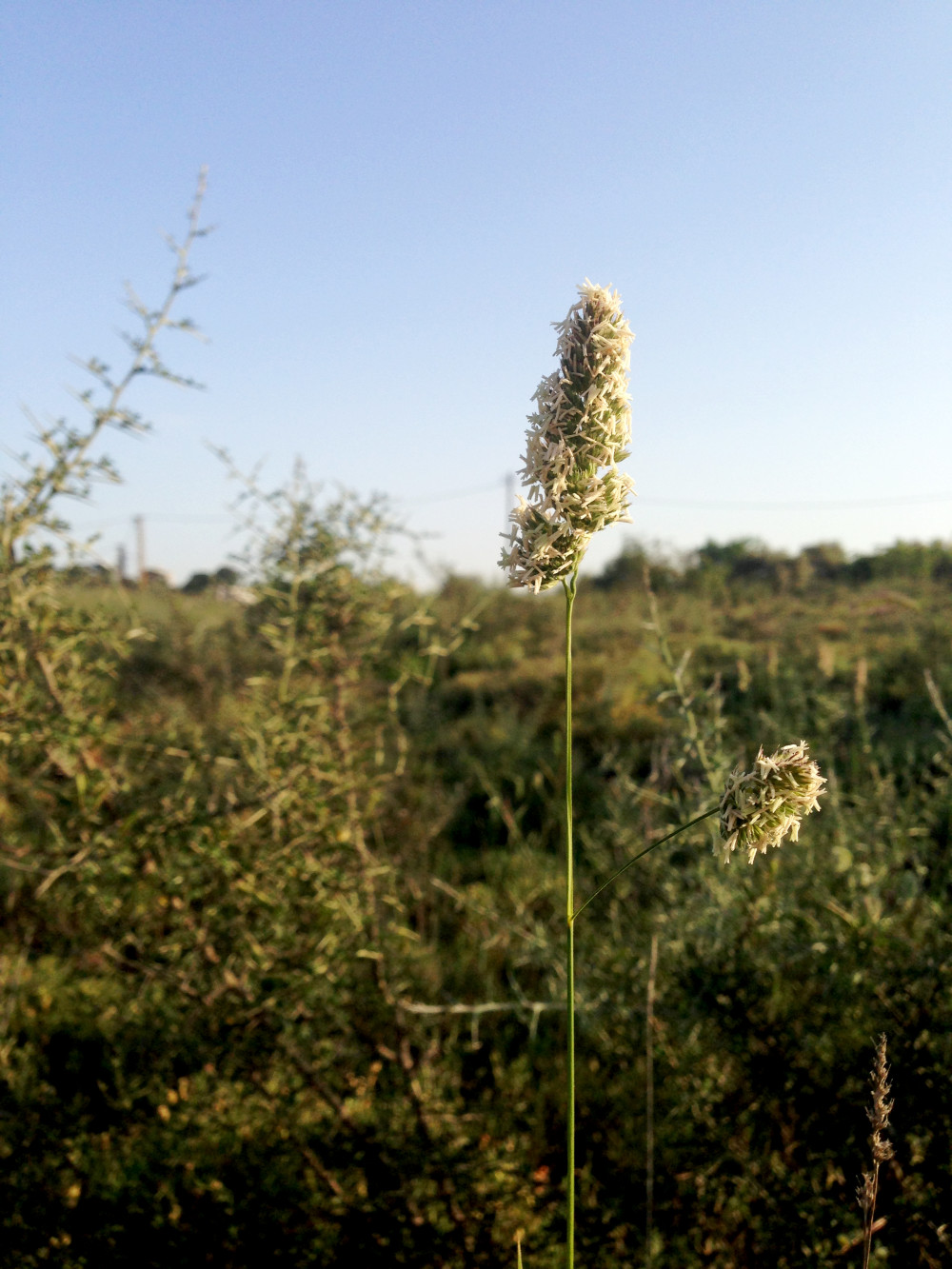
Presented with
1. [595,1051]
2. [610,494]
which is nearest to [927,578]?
[595,1051]

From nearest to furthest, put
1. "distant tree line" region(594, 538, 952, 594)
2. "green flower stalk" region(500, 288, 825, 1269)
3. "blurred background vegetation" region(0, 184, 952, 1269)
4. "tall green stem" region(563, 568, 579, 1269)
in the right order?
"tall green stem" region(563, 568, 579, 1269), "green flower stalk" region(500, 288, 825, 1269), "blurred background vegetation" region(0, 184, 952, 1269), "distant tree line" region(594, 538, 952, 594)

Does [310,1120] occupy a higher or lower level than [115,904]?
lower

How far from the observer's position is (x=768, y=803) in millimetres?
1001

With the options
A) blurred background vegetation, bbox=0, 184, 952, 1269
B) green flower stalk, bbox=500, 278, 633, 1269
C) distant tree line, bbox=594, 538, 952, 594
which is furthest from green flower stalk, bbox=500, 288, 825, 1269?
distant tree line, bbox=594, 538, 952, 594

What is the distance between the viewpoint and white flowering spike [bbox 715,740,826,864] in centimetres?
101

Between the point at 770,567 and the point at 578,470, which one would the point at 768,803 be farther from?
the point at 770,567

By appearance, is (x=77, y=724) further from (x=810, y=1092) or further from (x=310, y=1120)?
(x=810, y=1092)

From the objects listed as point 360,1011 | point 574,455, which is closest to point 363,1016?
point 360,1011

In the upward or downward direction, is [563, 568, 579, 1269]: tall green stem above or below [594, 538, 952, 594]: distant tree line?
below

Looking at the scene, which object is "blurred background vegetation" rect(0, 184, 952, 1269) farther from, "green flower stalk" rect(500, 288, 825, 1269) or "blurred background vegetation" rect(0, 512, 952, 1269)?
"green flower stalk" rect(500, 288, 825, 1269)

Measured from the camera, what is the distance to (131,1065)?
3188mm

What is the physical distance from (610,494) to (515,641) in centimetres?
835

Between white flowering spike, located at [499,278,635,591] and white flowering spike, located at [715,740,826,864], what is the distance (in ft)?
1.15

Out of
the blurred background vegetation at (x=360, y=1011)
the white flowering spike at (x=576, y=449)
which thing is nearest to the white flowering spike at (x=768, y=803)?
the white flowering spike at (x=576, y=449)
